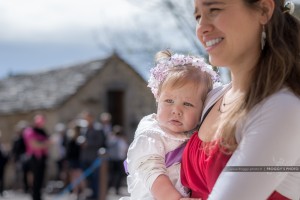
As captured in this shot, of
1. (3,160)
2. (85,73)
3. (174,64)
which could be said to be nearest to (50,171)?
(85,73)

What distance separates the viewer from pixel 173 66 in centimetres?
262

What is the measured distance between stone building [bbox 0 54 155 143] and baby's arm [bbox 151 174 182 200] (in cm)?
2981

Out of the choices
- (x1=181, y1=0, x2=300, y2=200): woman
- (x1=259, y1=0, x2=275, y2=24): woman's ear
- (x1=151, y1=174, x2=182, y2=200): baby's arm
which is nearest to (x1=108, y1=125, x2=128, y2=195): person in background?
(x1=151, y1=174, x2=182, y2=200): baby's arm

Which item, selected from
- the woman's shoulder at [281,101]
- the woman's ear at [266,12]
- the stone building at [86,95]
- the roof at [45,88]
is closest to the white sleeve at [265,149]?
the woman's shoulder at [281,101]

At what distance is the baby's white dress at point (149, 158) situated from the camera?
2434mm

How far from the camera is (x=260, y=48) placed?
2.00m

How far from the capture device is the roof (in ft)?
109

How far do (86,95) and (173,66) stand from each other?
31398 millimetres

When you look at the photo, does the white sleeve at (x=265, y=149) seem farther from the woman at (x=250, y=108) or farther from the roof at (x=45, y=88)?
the roof at (x=45, y=88)

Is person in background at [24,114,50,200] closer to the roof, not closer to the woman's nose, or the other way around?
the woman's nose

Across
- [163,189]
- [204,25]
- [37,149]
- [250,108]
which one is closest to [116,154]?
[37,149]

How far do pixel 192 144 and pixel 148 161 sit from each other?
0.31 m

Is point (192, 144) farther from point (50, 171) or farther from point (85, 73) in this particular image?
point (85, 73)

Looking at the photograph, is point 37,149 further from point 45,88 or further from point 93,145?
point 45,88
